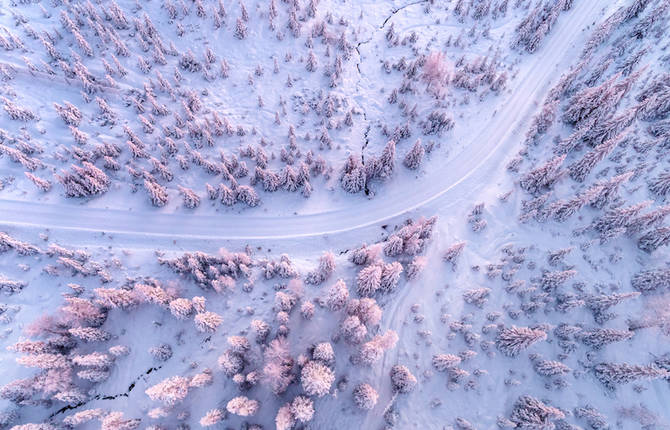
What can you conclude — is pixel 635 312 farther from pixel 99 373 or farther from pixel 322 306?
pixel 99 373

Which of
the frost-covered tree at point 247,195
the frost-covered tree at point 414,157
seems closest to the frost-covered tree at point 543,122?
the frost-covered tree at point 414,157

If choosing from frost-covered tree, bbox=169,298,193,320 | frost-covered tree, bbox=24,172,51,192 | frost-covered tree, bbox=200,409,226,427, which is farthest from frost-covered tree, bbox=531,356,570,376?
frost-covered tree, bbox=24,172,51,192

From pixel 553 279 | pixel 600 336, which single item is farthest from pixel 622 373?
pixel 553 279

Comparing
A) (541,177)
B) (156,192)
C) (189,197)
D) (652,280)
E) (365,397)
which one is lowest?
(156,192)

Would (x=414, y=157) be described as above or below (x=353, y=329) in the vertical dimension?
above

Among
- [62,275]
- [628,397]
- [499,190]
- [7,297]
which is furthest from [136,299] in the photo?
[628,397]

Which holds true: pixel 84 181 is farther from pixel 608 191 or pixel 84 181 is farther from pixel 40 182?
pixel 608 191

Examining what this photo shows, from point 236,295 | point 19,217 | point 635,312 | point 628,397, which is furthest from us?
point 19,217

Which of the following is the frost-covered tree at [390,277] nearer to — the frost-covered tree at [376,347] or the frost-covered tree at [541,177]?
the frost-covered tree at [376,347]
